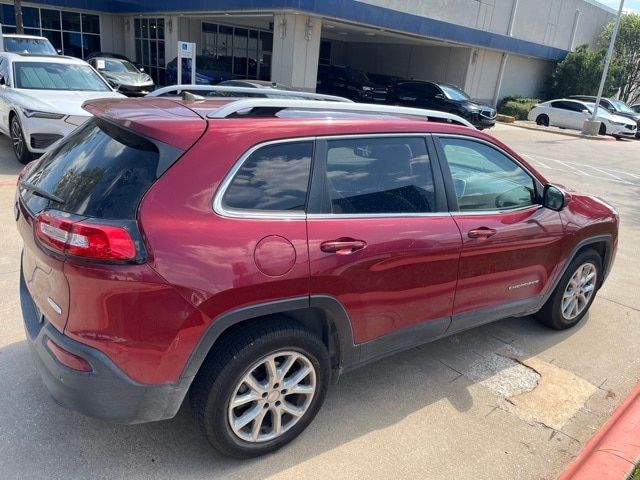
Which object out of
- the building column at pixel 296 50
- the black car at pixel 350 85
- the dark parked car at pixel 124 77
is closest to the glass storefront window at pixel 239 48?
the black car at pixel 350 85

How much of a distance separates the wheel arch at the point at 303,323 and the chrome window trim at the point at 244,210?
40 cm

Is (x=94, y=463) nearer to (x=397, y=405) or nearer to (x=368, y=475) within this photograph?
(x=368, y=475)

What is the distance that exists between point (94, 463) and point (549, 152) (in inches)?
633

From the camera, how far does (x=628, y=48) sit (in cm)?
3244

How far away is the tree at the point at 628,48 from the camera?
1259 inches

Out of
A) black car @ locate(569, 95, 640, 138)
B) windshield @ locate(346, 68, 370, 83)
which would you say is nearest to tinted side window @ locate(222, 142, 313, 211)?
windshield @ locate(346, 68, 370, 83)

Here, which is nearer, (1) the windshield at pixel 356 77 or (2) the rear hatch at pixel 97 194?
(2) the rear hatch at pixel 97 194

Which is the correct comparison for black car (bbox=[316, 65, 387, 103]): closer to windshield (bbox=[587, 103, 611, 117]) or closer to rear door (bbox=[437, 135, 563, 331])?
windshield (bbox=[587, 103, 611, 117])

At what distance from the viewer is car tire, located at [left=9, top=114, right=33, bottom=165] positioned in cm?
776

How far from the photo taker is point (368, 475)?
2.63 meters

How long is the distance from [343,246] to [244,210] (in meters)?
0.53

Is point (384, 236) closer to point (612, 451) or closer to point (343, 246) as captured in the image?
point (343, 246)

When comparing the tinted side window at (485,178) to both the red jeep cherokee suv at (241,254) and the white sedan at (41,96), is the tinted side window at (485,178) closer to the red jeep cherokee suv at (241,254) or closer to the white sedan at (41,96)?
the red jeep cherokee suv at (241,254)

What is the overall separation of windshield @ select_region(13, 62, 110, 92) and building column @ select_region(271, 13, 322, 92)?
9609 mm
